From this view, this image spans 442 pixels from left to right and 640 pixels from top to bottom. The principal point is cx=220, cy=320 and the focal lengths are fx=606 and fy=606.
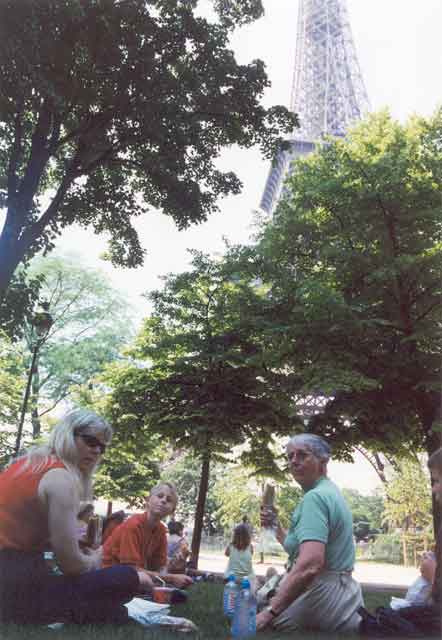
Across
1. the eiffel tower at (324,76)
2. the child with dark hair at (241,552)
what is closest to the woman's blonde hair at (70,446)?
the child with dark hair at (241,552)

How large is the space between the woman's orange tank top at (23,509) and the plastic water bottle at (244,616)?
1384mm

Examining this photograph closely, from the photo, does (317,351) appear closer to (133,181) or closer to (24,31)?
(133,181)

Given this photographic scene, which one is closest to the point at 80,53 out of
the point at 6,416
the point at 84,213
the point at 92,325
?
the point at 84,213

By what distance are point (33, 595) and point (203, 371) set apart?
12.5 meters

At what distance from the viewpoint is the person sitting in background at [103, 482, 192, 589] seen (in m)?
5.19

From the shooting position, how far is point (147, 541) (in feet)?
17.9

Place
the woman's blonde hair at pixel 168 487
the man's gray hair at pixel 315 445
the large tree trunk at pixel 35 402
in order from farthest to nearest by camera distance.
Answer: the large tree trunk at pixel 35 402 → the woman's blonde hair at pixel 168 487 → the man's gray hair at pixel 315 445

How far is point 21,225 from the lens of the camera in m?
9.84

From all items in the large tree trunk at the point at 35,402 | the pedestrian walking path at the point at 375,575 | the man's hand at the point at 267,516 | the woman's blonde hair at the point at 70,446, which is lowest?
the pedestrian walking path at the point at 375,575

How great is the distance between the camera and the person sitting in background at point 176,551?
781cm

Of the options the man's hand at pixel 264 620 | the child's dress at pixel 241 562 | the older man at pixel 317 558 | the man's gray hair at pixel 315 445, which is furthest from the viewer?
the child's dress at pixel 241 562

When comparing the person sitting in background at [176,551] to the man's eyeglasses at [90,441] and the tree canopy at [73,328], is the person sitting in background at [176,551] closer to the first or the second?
the man's eyeglasses at [90,441]

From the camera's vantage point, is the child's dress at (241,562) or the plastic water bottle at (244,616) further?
the child's dress at (241,562)

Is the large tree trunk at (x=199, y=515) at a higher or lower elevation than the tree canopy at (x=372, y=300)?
lower
